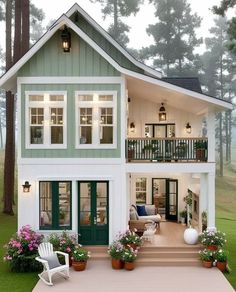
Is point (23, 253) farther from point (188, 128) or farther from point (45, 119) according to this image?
point (188, 128)

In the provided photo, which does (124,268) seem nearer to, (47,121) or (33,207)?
(33,207)

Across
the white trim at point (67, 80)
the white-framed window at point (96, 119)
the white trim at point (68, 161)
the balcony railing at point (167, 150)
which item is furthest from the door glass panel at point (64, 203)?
the white trim at point (67, 80)

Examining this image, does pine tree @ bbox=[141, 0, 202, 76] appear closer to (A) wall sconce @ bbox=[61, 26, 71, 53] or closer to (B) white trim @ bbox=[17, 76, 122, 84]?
(B) white trim @ bbox=[17, 76, 122, 84]

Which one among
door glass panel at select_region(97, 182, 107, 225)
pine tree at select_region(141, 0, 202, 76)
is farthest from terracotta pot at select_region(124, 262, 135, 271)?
pine tree at select_region(141, 0, 202, 76)

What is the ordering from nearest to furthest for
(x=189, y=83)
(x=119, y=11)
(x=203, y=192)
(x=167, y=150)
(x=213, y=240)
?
(x=213, y=240) < (x=167, y=150) < (x=203, y=192) < (x=189, y=83) < (x=119, y=11)

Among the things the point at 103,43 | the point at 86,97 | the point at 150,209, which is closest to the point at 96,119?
the point at 86,97

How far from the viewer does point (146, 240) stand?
49.3 feet

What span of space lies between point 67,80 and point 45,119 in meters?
1.70

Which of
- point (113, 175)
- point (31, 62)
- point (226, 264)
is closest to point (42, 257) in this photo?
point (113, 175)

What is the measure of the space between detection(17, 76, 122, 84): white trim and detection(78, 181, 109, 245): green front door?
3.87 metres

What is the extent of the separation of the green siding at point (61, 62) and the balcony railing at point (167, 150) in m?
2.97

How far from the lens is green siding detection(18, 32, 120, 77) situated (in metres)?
14.5

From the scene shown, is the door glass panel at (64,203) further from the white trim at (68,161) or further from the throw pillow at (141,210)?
the throw pillow at (141,210)

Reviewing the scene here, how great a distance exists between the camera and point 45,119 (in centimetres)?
1458
